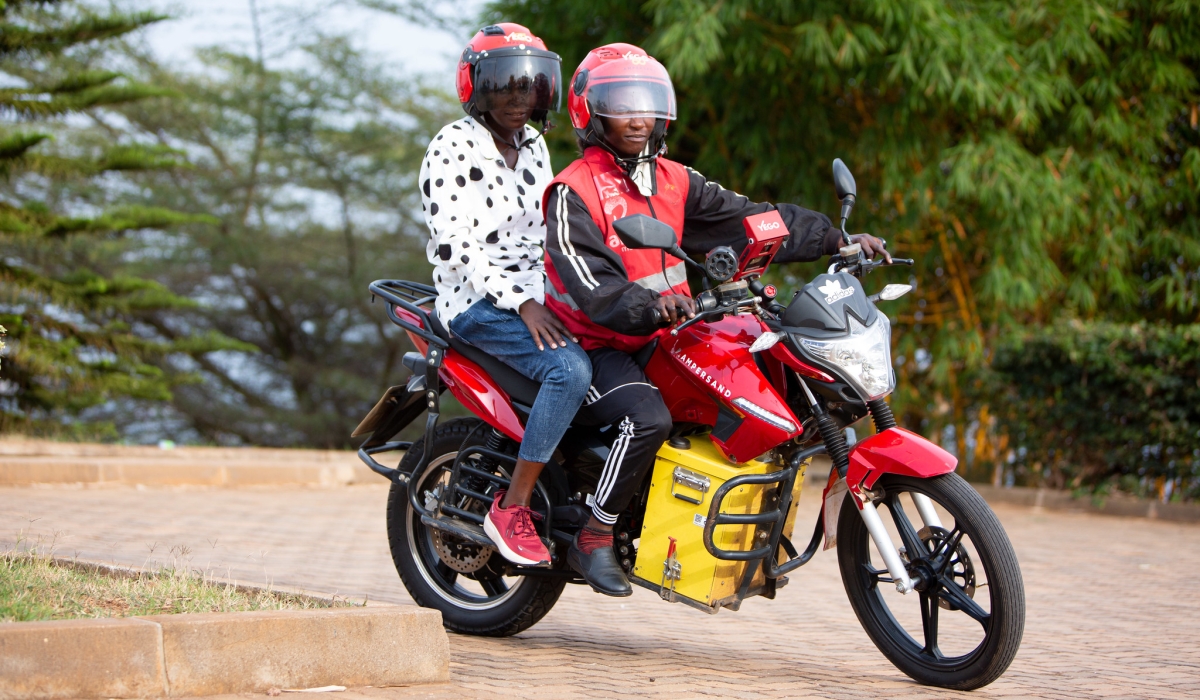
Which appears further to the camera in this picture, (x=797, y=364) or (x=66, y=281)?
(x=66, y=281)

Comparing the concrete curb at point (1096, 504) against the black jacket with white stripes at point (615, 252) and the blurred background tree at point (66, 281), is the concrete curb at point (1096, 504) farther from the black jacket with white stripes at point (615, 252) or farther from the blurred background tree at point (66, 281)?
the blurred background tree at point (66, 281)

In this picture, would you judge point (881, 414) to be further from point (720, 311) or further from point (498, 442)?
point (498, 442)

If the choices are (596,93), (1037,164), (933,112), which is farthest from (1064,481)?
(596,93)

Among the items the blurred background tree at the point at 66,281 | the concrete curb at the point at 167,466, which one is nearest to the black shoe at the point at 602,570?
the concrete curb at the point at 167,466

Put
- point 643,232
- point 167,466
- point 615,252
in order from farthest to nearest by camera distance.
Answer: point 167,466 < point 615,252 < point 643,232

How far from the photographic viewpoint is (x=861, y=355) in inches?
146

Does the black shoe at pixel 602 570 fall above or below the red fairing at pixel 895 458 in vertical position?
below

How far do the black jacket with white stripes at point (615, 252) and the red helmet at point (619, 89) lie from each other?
29cm

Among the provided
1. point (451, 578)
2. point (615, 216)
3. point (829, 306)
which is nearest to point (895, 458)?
point (829, 306)

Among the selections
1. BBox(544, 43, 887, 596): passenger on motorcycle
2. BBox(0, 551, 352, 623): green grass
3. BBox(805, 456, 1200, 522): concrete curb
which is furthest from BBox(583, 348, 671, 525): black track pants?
BBox(805, 456, 1200, 522): concrete curb

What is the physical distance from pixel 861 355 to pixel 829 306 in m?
0.19

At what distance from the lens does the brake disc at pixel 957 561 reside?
12.1 feet

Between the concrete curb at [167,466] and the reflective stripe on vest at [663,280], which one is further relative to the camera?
the concrete curb at [167,466]

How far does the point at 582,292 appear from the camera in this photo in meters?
3.81
